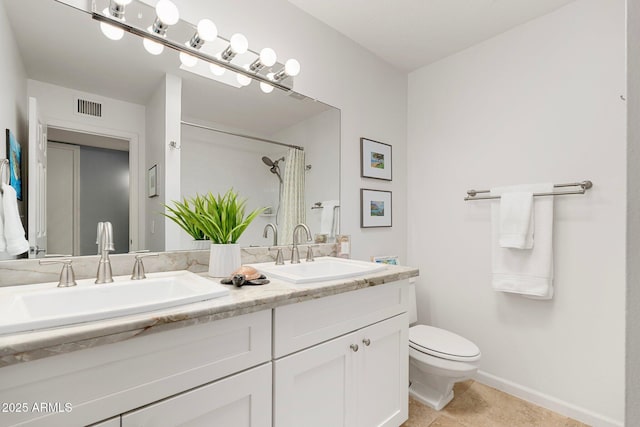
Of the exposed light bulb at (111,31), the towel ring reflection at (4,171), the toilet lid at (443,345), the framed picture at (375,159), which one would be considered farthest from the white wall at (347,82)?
the towel ring reflection at (4,171)

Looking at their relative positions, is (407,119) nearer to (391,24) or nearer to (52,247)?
(391,24)

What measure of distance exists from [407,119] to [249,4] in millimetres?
1543

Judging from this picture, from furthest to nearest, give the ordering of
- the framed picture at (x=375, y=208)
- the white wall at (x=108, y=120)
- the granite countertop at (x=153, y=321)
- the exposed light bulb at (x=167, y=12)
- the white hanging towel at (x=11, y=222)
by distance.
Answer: the framed picture at (x=375, y=208) → the exposed light bulb at (x=167, y=12) → the white wall at (x=108, y=120) → the white hanging towel at (x=11, y=222) → the granite countertop at (x=153, y=321)

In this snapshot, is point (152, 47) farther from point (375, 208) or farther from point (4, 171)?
point (375, 208)

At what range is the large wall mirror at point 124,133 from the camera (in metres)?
1.11

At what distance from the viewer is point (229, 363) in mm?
878

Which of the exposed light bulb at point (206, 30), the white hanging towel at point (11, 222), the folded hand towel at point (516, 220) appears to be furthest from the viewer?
the folded hand towel at point (516, 220)

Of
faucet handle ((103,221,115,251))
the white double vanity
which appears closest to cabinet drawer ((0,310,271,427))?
the white double vanity

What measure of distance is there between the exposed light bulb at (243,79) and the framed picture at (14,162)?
980 millimetres

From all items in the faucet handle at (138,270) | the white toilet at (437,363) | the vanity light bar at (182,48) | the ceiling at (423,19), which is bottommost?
the white toilet at (437,363)

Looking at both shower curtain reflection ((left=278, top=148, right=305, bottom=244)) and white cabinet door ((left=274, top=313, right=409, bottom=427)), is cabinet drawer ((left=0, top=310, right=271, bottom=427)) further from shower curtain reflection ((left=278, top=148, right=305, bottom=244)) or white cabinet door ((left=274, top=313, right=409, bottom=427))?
shower curtain reflection ((left=278, top=148, right=305, bottom=244))

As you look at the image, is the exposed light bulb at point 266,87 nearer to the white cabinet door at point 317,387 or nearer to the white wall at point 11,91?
the white wall at point 11,91

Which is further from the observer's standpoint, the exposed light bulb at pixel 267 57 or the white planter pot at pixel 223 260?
the exposed light bulb at pixel 267 57

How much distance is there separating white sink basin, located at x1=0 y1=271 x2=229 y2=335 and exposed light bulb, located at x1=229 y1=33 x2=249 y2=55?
1.11 metres
